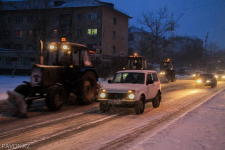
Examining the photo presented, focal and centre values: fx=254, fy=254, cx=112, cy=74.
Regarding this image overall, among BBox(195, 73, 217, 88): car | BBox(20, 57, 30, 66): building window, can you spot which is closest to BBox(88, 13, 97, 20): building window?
BBox(20, 57, 30, 66): building window

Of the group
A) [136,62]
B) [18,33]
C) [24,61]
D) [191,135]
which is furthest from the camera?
[18,33]

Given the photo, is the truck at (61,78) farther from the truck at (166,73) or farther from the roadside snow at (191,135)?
the truck at (166,73)

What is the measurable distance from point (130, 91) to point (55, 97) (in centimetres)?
299

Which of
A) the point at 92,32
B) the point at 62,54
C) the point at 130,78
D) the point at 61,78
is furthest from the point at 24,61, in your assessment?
the point at 130,78

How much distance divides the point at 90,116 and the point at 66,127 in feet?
6.11

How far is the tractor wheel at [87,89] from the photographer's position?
11703 mm

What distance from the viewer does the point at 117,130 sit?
24.5 ft

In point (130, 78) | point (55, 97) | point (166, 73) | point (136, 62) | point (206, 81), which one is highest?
point (136, 62)

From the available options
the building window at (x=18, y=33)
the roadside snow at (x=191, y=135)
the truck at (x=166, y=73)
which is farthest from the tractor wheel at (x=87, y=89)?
the building window at (x=18, y=33)

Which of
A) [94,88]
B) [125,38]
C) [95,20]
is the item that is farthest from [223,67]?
[94,88]

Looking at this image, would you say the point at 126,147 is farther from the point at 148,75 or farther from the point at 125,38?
the point at 125,38

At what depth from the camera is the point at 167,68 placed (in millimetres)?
36312

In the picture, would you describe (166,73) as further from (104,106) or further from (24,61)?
(24,61)

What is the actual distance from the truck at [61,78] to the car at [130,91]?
5.46ft
